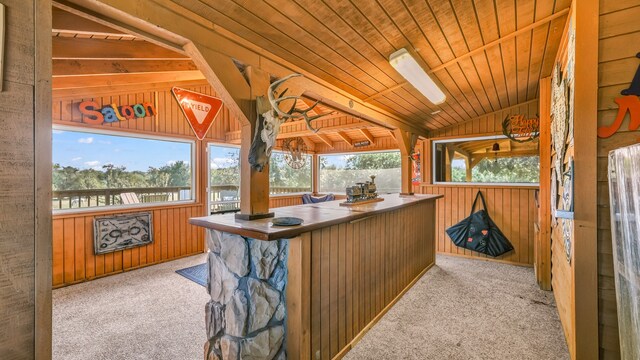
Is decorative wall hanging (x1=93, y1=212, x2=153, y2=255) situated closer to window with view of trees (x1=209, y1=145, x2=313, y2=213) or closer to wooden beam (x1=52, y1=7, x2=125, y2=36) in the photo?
window with view of trees (x1=209, y1=145, x2=313, y2=213)

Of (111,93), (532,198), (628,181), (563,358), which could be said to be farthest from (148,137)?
(532,198)

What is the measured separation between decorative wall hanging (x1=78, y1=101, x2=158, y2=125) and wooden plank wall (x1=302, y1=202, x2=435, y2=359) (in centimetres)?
372

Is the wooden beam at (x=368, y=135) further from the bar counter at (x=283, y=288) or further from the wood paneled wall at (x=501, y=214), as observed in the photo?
the bar counter at (x=283, y=288)

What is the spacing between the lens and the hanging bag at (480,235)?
4504mm

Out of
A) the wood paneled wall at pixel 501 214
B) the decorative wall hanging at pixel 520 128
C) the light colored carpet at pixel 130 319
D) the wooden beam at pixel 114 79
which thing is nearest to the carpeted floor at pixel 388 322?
the light colored carpet at pixel 130 319

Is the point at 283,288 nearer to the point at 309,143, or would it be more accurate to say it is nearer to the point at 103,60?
the point at 103,60

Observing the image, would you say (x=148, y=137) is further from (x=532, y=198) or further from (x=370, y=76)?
(x=532, y=198)

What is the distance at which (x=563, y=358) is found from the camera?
2.07 meters

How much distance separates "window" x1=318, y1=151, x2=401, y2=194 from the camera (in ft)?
21.4

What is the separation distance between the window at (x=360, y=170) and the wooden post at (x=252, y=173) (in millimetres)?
4995

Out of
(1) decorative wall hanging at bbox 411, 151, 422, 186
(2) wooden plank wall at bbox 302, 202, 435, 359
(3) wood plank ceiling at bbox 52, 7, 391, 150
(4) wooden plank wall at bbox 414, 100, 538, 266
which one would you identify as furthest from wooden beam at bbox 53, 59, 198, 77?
(4) wooden plank wall at bbox 414, 100, 538, 266

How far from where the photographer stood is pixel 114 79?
3.14 meters

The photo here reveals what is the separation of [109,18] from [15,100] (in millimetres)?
589

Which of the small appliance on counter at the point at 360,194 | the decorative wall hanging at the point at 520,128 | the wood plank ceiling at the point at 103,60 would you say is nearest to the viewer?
the wood plank ceiling at the point at 103,60
